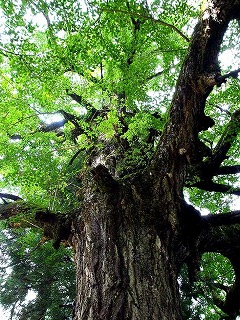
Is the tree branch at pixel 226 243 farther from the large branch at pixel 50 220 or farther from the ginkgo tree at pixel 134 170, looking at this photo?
the large branch at pixel 50 220

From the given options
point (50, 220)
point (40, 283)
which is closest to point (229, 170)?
point (50, 220)

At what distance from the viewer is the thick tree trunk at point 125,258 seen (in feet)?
8.00

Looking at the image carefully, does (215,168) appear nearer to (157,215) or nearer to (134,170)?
(134,170)

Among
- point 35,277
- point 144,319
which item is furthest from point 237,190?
point 35,277

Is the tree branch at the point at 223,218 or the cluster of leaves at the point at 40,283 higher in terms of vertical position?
the cluster of leaves at the point at 40,283

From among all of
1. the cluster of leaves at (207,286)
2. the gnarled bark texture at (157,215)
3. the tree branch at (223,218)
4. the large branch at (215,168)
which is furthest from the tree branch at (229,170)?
the cluster of leaves at (207,286)

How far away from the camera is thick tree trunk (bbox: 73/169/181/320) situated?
244 cm

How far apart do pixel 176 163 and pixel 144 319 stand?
1.71 meters

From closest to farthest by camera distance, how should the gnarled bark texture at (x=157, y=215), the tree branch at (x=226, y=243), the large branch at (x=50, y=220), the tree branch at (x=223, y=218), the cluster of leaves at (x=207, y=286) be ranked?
the gnarled bark texture at (x=157, y=215) → the large branch at (x=50, y=220) → the tree branch at (x=223, y=218) → the tree branch at (x=226, y=243) → the cluster of leaves at (x=207, y=286)

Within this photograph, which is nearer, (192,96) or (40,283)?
(192,96)

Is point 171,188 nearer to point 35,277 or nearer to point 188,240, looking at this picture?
point 188,240

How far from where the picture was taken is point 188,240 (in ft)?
11.3

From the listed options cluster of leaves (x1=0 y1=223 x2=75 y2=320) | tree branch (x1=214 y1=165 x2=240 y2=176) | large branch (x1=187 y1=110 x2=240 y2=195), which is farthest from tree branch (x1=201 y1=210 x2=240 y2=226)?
cluster of leaves (x1=0 y1=223 x2=75 y2=320)

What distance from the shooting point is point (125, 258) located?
2.75 meters
